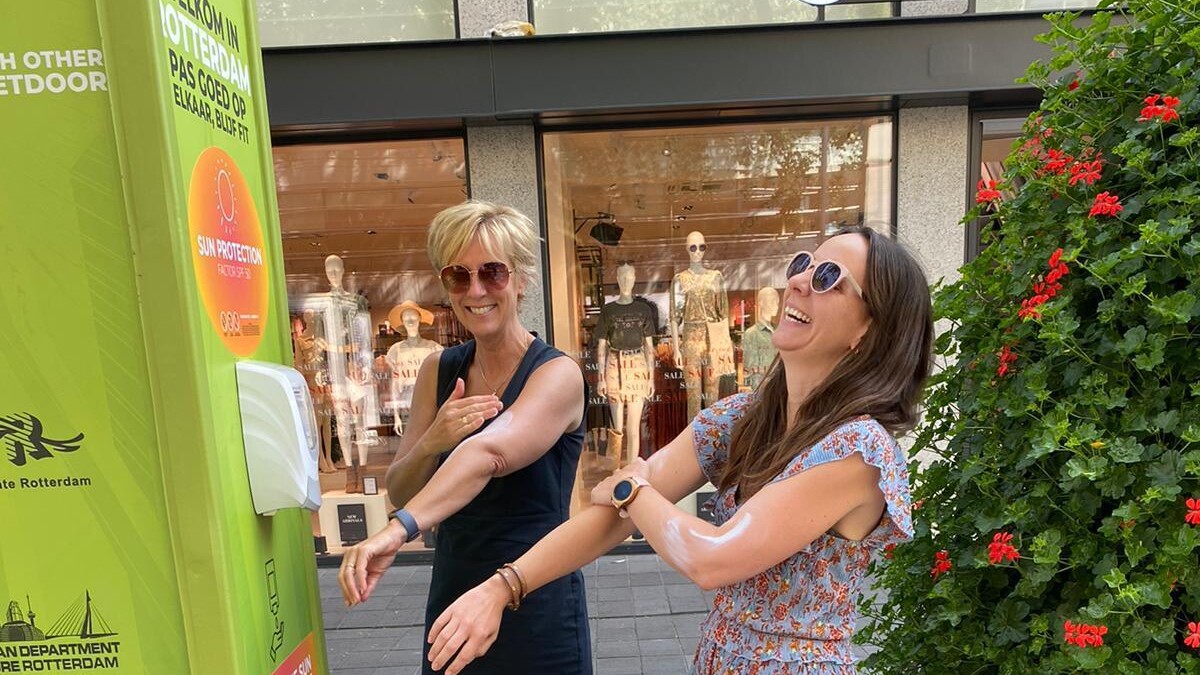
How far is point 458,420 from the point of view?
1296 mm

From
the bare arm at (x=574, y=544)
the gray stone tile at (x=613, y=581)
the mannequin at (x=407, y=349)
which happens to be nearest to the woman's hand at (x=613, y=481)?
the bare arm at (x=574, y=544)

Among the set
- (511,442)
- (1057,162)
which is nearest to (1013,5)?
(1057,162)

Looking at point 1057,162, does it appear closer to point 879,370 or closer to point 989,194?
point 989,194

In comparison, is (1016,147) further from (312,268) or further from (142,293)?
(312,268)

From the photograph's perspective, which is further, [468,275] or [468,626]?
[468,275]

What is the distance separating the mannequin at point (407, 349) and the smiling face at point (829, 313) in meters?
4.40

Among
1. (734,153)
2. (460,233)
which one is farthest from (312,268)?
(460,233)

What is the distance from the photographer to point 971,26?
414cm

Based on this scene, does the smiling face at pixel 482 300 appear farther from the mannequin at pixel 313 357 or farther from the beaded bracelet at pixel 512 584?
the mannequin at pixel 313 357

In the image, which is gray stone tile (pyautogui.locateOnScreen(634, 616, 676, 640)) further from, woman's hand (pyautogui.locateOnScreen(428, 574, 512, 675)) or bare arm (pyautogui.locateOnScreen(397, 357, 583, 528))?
woman's hand (pyautogui.locateOnScreen(428, 574, 512, 675))

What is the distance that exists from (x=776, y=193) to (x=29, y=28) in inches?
197

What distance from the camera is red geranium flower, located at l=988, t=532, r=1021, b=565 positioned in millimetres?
1129

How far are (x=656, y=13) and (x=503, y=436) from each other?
4.36m

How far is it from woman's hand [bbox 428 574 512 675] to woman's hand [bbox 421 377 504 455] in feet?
0.96
